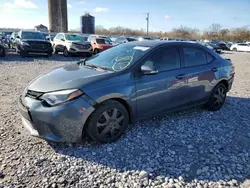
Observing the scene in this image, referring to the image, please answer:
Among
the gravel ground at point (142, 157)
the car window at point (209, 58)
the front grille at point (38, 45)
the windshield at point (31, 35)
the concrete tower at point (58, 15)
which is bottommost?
the gravel ground at point (142, 157)

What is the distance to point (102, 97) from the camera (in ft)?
10.5

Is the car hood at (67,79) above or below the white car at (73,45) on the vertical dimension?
below

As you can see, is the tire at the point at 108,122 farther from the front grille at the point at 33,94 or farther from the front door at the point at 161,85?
the front grille at the point at 33,94

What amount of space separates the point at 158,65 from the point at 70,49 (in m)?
12.5

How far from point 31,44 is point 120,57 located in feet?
38.6

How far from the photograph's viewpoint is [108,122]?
11.1 feet

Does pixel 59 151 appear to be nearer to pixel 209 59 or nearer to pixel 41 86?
pixel 41 86

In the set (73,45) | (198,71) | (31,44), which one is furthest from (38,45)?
(198,71)

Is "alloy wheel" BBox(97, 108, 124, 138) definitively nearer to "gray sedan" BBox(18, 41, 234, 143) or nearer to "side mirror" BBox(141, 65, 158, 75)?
"gray sedan" BBox(18, 41, 234, 143)

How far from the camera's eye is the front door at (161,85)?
3.63m

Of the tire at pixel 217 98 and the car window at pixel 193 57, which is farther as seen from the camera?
the tire at pixel 217 98

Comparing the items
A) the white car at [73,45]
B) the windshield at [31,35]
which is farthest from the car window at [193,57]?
the windshield at [31,35]

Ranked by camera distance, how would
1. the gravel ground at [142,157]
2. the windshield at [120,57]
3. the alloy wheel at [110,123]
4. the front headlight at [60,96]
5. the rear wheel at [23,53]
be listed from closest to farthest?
1. the gravel ground at [142,157]
2. the front headlight at [60,96]
3. the alloy wheel at [110,123]
4. the windshield at [120,57]
5. the rear wheel at [23,53]

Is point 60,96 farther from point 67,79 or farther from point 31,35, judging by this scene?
point 31,35
